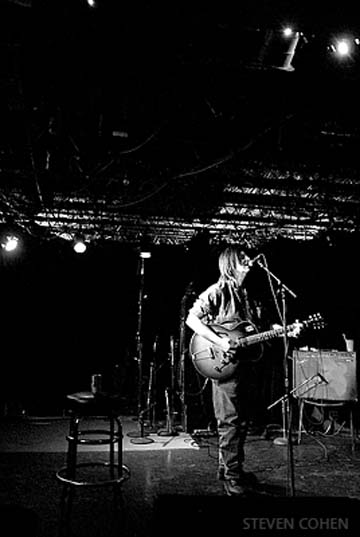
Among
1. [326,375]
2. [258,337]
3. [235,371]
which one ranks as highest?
[258,337]

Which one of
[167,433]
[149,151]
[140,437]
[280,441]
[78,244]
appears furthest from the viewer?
[78,244]

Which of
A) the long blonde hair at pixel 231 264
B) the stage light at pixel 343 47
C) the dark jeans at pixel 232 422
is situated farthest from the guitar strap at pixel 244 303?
the stage light at pixel 343 47

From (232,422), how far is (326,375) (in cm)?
308

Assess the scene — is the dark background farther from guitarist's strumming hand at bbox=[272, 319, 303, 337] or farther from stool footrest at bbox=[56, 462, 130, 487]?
stool footrest at bbox=[56, 462, 130, 487]

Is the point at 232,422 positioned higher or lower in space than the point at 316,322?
lower

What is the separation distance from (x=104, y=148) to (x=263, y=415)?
5207mm

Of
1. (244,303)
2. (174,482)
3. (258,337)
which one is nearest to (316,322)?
(258,337)

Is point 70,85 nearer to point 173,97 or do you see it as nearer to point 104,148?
point 173,97

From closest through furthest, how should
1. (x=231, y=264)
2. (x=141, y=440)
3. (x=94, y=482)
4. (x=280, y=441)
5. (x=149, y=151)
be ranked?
(x=94, y=482) < (x=231, y=264) < (x=149, y=151) < (x=280, y=441) < (x=141, y=440)

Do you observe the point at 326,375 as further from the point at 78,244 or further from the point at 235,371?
the point at 78,244

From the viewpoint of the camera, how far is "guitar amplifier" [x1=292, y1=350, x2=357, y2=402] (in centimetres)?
674

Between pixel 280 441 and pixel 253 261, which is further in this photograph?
pixel 280 441

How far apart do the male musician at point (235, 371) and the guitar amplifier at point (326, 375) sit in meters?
2.47

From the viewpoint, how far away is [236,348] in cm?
448
